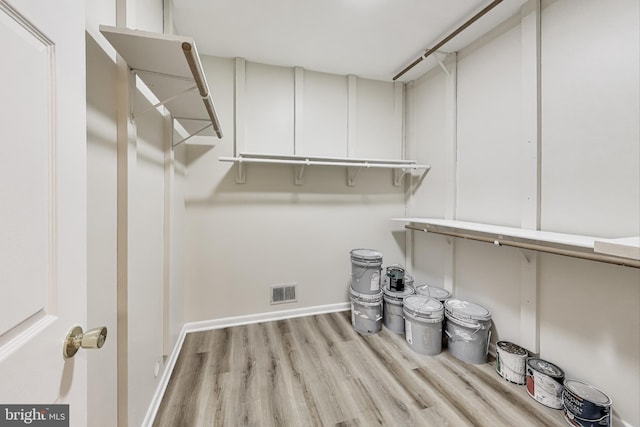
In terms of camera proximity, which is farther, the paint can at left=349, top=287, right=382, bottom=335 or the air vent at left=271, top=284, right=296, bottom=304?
the air vent at left=271, top=284, right=296, bottom=304

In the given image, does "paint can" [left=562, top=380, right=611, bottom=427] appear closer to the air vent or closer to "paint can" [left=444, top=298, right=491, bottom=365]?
"paint can" [left=444, top=298, right=491, bottom=365]

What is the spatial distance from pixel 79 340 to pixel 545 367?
239 cm

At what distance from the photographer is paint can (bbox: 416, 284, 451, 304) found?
2.32 metres

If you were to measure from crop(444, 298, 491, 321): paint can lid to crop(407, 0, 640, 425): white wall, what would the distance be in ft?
0.41

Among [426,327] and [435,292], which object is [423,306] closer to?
[426,327]

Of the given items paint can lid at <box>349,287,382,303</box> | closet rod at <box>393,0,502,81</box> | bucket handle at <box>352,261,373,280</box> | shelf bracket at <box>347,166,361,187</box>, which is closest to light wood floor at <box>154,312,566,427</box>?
paint can lid at <box>349,287,382,303</box>

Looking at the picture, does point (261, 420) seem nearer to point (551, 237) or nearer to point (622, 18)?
point (551, 237)

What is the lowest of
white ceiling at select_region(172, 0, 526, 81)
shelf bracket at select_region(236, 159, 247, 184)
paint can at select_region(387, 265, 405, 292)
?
paint can at select_region(387, 265, 405, 292)

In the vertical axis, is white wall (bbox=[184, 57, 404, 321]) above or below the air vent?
above

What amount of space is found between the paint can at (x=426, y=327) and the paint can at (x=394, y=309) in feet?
0.75

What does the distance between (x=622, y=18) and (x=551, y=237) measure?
124cm

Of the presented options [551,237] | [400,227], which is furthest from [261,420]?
[400,227]

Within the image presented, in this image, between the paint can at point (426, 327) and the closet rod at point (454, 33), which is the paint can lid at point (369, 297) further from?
the closet rod at point (454, 33)

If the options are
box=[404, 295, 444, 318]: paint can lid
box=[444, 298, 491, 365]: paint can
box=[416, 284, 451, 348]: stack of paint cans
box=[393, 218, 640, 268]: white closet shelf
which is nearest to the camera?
box=[393, 218, 640, 268]: white closet shelf
